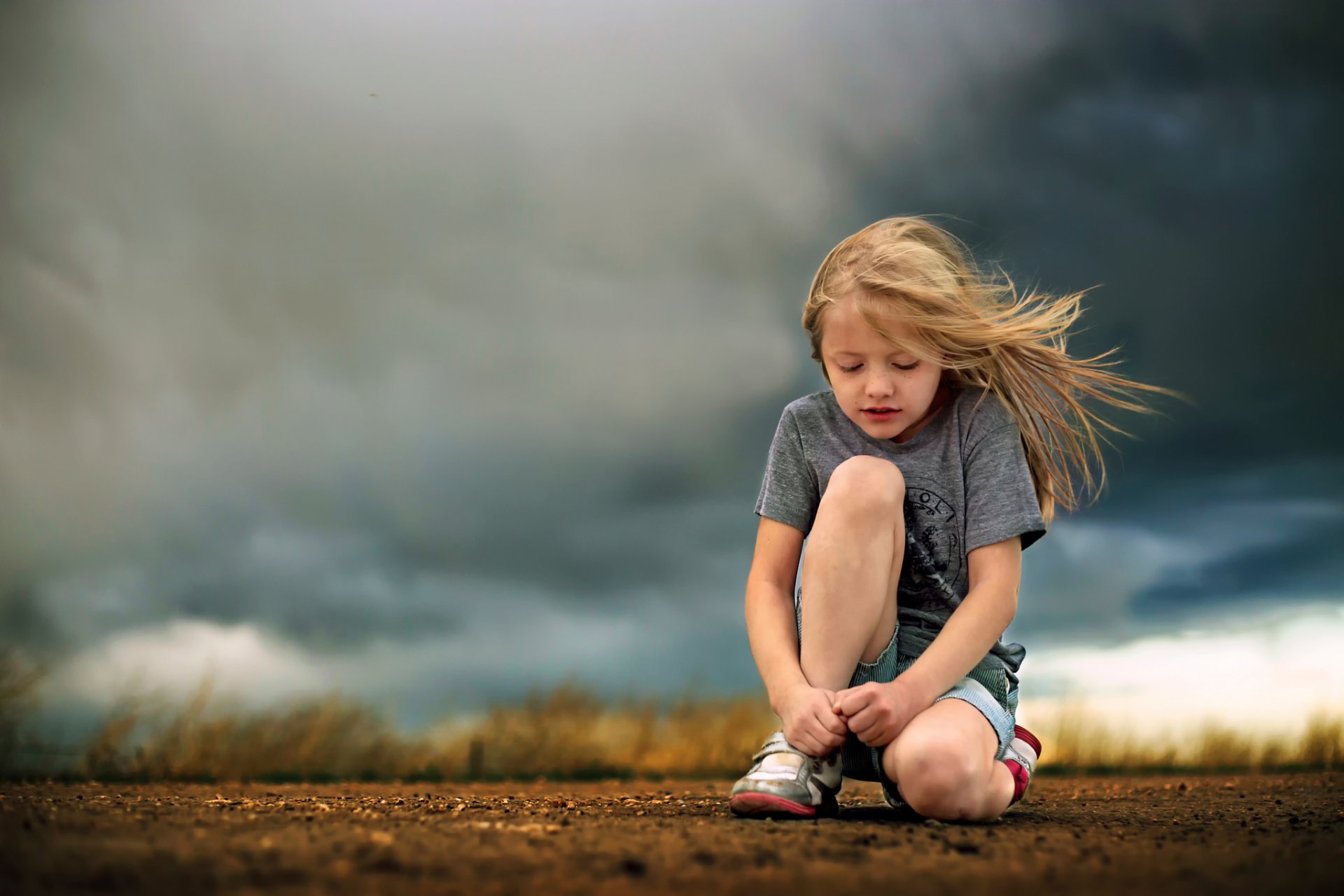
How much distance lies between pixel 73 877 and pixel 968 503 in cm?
242

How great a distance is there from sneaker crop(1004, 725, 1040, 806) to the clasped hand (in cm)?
46

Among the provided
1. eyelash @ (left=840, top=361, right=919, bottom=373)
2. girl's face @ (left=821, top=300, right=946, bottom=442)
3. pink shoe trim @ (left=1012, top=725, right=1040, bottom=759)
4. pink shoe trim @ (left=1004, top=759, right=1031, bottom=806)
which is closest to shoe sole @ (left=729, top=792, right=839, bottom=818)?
pink shoe trim @ (left=1004, top=759, right=1031, bottom=806)

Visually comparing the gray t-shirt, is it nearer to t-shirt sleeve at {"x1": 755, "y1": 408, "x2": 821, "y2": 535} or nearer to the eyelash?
t-shirt sleeve at {"x1": 755, "y1": 408, "x2": 821, "y2": 535}

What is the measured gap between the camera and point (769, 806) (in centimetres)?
263

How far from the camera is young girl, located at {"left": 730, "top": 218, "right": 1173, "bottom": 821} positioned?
263cm

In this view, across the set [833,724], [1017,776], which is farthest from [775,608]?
[1017,776]

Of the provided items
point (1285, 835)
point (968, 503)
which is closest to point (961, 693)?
point (968, 503)

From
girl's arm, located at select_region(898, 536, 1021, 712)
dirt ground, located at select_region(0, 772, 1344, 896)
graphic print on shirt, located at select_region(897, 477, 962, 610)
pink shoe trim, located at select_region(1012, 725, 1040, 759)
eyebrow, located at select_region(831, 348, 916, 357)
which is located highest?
eyebrow, located at select_region(831, 348, 916, 357)

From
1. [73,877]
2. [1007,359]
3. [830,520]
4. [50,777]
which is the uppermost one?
[1007,359]

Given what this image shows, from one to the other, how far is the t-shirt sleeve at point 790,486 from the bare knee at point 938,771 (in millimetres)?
843

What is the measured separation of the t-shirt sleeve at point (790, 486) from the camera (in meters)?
3.20

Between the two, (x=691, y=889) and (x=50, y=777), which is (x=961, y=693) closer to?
(x=691, y=889)

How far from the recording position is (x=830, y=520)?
9.09 ft

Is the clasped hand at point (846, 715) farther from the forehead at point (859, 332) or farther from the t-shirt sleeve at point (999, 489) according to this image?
the forehead at point (859, 332)
